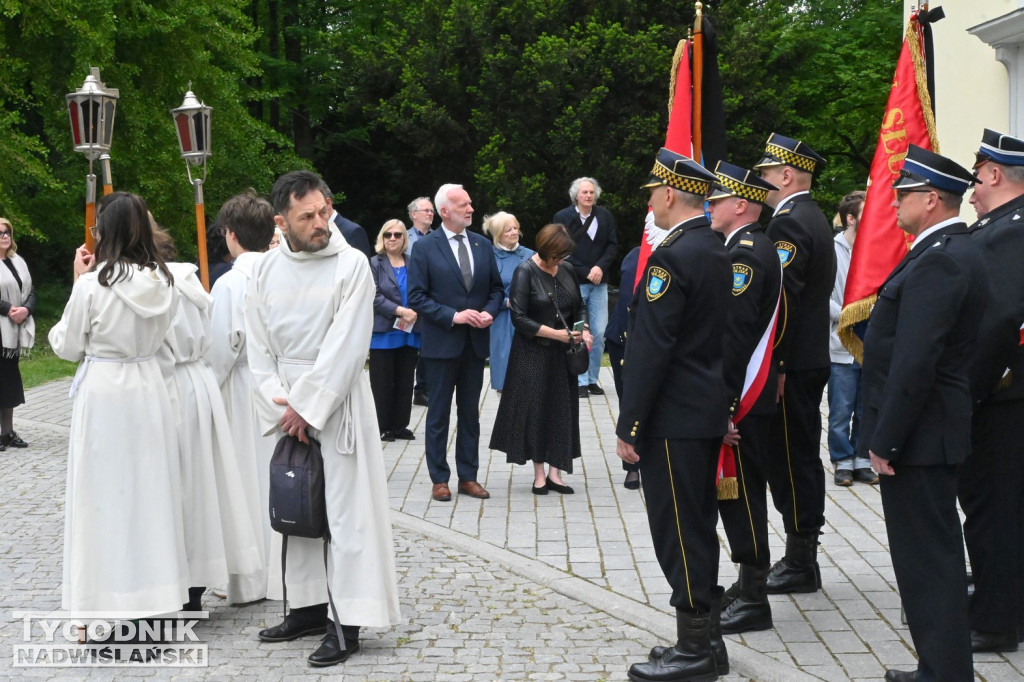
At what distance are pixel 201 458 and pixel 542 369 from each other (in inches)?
137

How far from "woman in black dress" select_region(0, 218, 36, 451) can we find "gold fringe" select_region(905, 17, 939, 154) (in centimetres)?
845

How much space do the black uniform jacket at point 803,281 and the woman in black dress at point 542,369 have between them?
273 cm

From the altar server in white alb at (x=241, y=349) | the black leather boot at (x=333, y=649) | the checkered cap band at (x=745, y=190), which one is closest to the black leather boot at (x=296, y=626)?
the black leather boot at (x=333, y=649)

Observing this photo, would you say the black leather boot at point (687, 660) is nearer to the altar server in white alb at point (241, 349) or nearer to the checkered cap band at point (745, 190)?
the checkered cap band at point (745, 190)

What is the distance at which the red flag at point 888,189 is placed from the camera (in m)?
6.46

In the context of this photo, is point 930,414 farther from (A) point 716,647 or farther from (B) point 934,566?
(A) point 716,647

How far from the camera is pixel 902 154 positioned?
6.81 m

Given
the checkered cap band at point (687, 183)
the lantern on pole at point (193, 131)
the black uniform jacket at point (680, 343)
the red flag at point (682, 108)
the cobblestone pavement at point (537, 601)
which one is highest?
the lantern on pole at point (193, 131)

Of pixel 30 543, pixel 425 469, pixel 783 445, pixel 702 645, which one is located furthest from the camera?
pixel 425 469

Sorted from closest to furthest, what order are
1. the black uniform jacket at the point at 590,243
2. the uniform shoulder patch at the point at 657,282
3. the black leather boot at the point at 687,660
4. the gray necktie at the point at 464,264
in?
the uniform shoulder patch at the point at 657,282
the black leather boot at the point at 687,660
the gray necktie at the point at 464,264
the black uniform jacket at the point at 590,243

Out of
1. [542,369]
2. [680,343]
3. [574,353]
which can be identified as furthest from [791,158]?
[542,369]

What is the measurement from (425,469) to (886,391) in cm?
604

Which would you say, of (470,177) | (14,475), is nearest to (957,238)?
(14,475)

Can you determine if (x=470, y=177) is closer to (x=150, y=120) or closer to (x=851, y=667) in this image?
(x=150, y=120)
